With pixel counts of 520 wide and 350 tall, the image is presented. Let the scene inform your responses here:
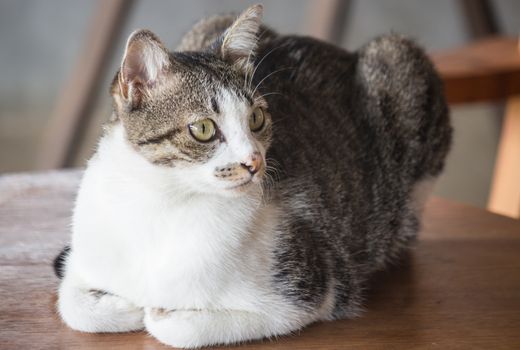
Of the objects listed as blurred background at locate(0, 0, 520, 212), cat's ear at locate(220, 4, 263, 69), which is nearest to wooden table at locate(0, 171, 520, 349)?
cat's ear at locate(220, 4, 263, 69)

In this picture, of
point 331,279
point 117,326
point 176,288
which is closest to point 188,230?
point 176,288

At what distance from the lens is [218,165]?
3.74 ft

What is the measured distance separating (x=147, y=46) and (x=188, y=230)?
0.91ft

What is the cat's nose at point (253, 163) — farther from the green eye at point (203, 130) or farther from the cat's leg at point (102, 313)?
the cat's leg at point (102, 313)

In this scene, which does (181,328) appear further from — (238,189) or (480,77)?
(480,77)

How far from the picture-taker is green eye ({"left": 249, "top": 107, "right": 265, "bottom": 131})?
1217 mm

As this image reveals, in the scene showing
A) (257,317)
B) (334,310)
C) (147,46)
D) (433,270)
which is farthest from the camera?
(433,270)

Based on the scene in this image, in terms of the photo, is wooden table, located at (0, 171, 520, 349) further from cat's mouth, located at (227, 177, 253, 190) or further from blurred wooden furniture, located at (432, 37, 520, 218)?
blurred wooden furniture, located at (432, 37, 520, 218)

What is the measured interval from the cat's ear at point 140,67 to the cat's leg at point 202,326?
323mm

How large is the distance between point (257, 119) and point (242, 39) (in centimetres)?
15

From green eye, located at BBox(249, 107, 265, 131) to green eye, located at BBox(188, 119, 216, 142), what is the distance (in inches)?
3.1

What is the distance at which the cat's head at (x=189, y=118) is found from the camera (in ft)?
3.75

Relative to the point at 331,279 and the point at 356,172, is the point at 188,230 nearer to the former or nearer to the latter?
the point at 331,279

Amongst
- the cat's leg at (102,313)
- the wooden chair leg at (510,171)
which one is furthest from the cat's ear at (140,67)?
the wooden chair leg at (510,171)
